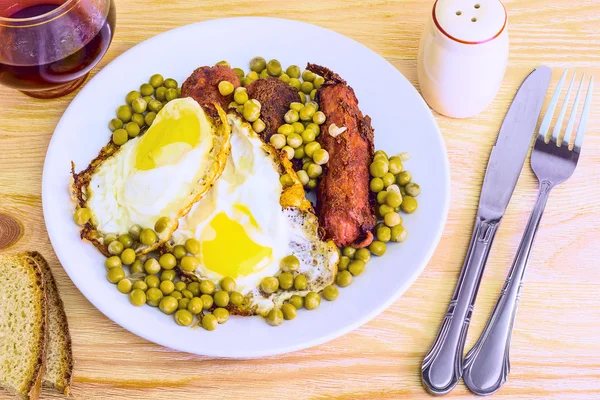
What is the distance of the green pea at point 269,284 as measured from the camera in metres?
3.05

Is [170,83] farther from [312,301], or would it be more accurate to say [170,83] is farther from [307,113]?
[312,301]

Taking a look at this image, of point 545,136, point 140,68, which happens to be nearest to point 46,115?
point 140,68

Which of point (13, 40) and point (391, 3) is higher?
point (13, 40)

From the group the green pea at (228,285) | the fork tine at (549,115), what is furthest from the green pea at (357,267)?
the fork tine at (549,115)

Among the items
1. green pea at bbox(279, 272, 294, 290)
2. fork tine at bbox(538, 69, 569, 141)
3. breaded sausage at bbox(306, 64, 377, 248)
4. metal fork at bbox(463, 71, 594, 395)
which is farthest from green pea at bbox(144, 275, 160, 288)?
fork tine at bbox(538, 69, 569, 141)

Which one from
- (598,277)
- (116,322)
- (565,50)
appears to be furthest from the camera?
(565,50)

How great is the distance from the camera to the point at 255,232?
3.10 meters

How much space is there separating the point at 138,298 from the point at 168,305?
14 cm

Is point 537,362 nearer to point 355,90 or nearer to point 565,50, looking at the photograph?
point 355,90

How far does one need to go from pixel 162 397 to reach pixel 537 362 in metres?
1.80

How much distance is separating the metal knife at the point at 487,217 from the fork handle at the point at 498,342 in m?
0.07

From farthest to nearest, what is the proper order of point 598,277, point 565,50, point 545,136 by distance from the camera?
point 565,50, point 545,136, point 598,277

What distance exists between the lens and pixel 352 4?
171 inches

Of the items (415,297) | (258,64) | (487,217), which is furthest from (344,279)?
(258,64)
